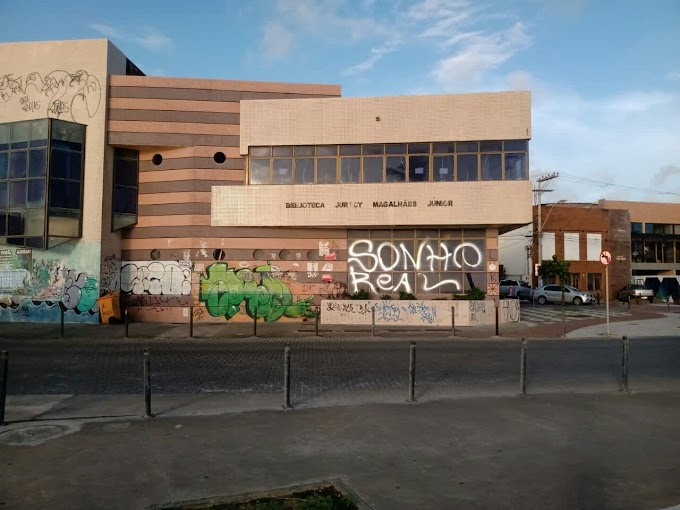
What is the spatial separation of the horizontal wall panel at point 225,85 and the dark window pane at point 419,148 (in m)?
4.06

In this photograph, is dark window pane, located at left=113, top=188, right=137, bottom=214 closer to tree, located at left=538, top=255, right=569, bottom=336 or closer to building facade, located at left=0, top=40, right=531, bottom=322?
building facade, located at left=0, top=40, right=531, bottom=322

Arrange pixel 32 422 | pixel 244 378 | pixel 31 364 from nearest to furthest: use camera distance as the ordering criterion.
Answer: pixel 32 422, pixel 244 378, pixel 31 364

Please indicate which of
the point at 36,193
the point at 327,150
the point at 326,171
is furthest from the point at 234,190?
the point at 36,193

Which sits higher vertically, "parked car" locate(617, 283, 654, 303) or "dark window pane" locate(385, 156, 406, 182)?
"dark window pane" locate(385, 156, 406, 182)

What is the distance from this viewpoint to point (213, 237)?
2361cm

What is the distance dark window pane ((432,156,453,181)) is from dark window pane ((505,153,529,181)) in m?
2.25

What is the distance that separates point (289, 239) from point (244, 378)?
42.9 feet

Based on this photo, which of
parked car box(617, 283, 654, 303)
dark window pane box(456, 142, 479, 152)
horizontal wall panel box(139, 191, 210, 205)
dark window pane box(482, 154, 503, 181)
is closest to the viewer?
dark window pane box(482, 154, 503, 181)

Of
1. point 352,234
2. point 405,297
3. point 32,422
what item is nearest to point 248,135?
point 352,234

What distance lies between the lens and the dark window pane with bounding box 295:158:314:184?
77.5 ft

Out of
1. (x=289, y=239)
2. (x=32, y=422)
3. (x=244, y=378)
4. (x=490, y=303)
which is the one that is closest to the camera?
(x=32, y=422)

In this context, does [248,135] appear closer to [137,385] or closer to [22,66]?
[22,66]

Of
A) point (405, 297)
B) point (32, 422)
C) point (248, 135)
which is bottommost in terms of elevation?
point (32, 422)

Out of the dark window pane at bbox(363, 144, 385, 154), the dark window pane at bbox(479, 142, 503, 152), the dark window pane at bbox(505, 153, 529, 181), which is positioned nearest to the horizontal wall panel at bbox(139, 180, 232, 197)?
the dark window pane at bbox(363, 144, 385, 154)
